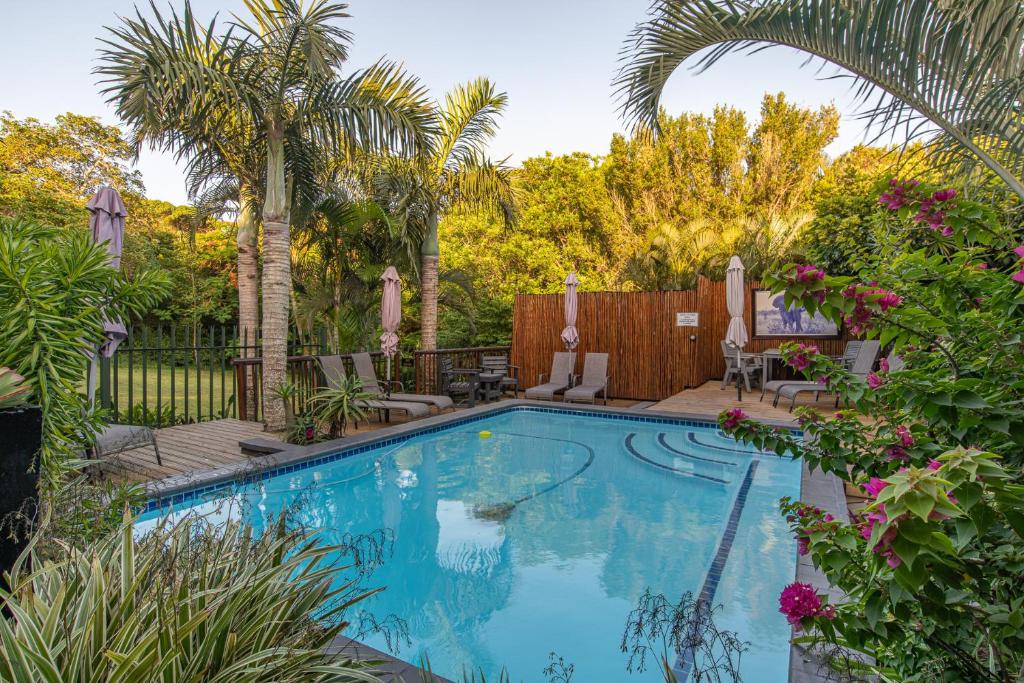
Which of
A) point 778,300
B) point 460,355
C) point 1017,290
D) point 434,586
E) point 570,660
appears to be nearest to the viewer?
point 1017,290

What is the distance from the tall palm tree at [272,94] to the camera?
234 inches

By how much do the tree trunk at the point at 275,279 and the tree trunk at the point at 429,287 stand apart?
4.03m

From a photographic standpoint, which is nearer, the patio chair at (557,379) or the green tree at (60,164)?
the patio chair at (557,379)

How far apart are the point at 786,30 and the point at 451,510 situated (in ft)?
15.2

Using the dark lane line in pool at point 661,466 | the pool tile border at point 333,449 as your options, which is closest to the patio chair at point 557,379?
the pool tile border at point 333,449

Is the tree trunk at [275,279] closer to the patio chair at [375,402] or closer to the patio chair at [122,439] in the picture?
the patio chair at [375,402]

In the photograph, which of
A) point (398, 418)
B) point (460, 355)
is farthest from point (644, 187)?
point (398, 418)

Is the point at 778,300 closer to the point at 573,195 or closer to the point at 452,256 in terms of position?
the point at 452,256

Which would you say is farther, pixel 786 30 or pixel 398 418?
pixel 398 418

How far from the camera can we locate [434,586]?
3926 millimetres

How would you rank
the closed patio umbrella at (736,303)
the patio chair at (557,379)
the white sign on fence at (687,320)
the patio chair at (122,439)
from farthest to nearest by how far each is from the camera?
the white sign on fence at (687,320) → the patio chair at (557,379) → the closed patio umbrella at (736,303) → the patio chair at (122,439)

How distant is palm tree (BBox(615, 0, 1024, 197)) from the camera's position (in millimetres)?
2699

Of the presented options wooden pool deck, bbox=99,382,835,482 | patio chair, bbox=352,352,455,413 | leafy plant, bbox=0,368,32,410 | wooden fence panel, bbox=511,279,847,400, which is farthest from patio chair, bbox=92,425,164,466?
wooden fence panel, bbox=511,279,847,400

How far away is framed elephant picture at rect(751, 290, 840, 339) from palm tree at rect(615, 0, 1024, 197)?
10.4m
